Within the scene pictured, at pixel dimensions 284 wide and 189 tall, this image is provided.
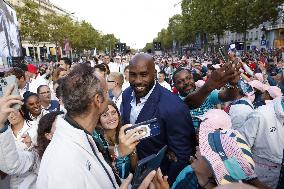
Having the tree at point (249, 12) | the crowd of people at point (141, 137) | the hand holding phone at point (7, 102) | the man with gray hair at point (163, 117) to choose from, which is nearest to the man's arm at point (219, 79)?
the crowd of people at point (141, 137)

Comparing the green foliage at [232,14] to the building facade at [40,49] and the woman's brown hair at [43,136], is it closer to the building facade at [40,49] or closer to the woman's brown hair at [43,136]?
the building facade at [40,49]

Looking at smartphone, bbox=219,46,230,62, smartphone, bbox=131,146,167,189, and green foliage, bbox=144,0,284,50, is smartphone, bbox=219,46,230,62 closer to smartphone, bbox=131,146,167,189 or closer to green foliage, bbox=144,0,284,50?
smartphone, bbox=131,146,167,189

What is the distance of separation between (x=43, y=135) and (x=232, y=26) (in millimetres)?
36932

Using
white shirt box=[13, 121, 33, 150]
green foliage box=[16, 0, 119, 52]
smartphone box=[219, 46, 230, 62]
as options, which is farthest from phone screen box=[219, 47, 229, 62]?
green foliage box=[16, 0, 119, 52]

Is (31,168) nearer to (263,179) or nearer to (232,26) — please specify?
(263,179)

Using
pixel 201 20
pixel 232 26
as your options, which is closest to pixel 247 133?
pixel 232 26

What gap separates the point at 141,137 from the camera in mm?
2303

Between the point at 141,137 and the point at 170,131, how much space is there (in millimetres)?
694

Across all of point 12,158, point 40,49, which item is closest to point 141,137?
point 12,158

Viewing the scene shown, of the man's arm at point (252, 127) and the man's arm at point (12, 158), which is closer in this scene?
the man's arm at point (12, 158)

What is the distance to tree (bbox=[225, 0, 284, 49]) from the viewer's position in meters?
32.4

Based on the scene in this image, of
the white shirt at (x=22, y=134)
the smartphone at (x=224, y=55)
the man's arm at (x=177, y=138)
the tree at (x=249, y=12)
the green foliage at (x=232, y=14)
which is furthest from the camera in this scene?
the green foliage at (x=232, y=14)

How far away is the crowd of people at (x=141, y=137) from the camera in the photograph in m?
2.08

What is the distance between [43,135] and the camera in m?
3.29
